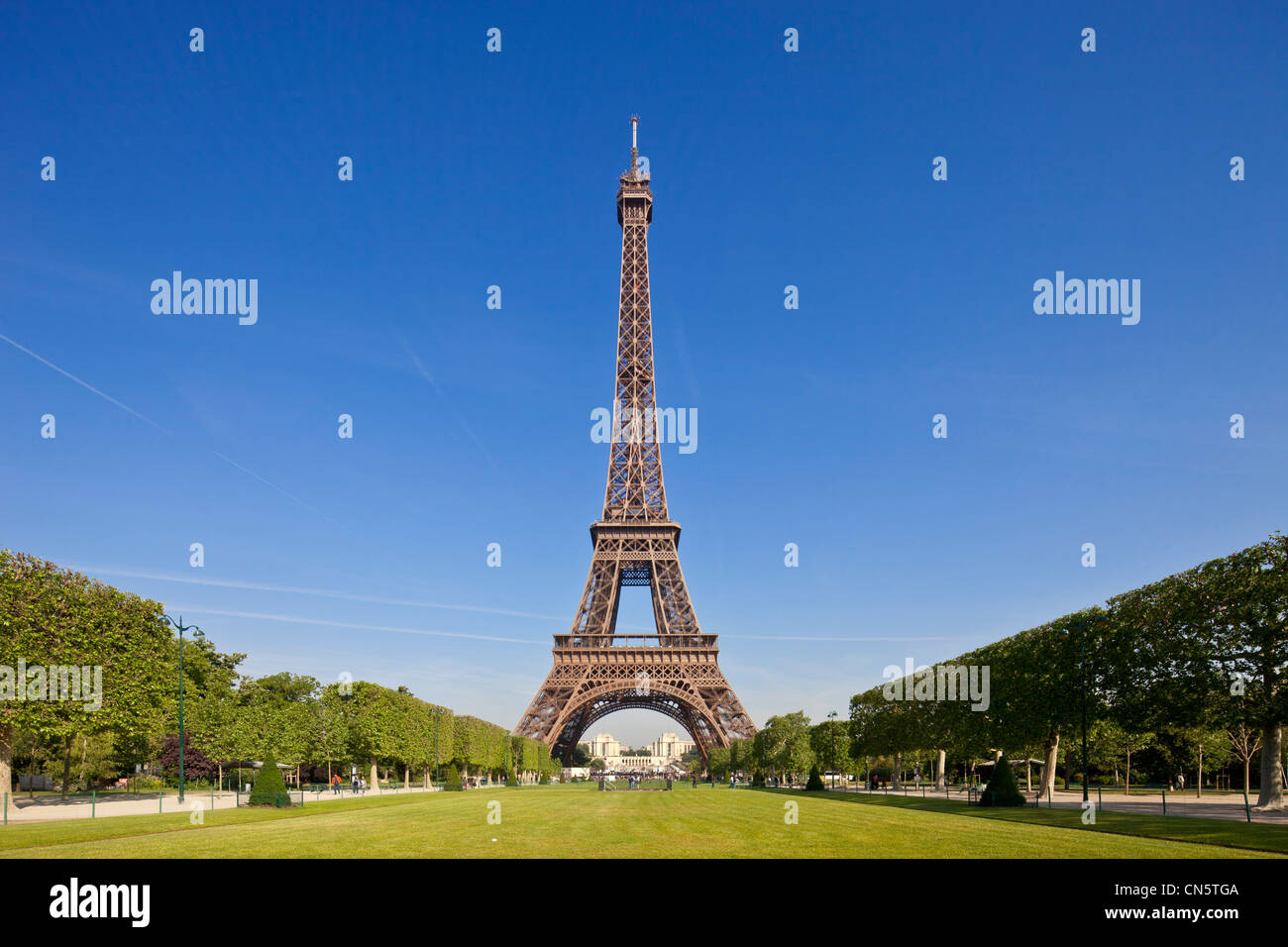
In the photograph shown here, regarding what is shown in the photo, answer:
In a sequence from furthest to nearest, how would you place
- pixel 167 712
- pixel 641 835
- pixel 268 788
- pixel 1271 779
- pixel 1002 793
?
1. pixel 167 712
2. pixel 1002 793
3. pixel 268 788
4. pixel 1271 779
5. pixel 641 835

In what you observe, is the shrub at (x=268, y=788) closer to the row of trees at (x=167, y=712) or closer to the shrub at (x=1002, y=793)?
the row of trees at (x=167, y=712)

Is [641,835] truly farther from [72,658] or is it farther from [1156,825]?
[72,658]

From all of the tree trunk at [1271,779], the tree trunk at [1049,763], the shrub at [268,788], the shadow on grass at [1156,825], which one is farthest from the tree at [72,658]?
the tree trunk at [1271,779]

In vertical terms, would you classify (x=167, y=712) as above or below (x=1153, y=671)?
below

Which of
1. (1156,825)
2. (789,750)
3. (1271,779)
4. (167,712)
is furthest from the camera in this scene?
(789,750)

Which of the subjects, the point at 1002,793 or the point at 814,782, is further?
the point at 814,782

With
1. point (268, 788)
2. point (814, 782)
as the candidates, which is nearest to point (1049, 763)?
point (814, 782)
